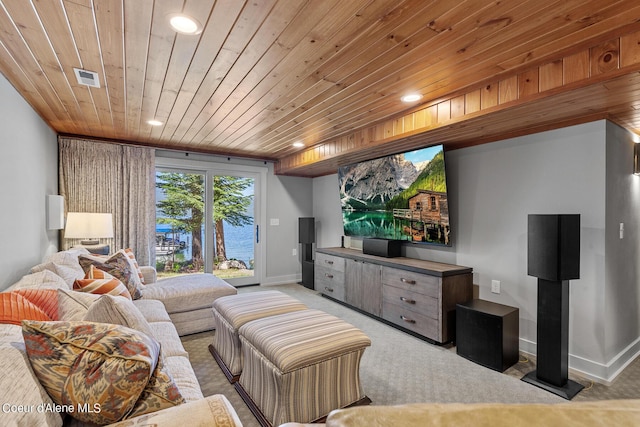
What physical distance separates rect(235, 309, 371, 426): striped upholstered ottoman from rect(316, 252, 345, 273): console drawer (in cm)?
222

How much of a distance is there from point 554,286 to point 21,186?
427 cm

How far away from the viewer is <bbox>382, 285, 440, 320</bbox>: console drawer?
9.85 feet

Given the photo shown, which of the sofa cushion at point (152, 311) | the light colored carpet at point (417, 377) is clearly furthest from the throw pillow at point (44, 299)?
the light colored carpet at point (417, 377)

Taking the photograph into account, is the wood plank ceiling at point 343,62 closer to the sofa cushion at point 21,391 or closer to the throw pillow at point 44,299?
the throw pillow at point 44,299

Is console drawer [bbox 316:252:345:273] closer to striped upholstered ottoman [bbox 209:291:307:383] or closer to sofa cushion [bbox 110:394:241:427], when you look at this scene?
striped upholstered ottoman [bbox 209:291:307:383]

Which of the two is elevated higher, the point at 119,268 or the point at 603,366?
the point at 119,268

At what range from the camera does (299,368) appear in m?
1.74

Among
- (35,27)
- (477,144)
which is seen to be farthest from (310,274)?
(35,27)

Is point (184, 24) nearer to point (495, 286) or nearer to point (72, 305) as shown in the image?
→ point (72, 305)

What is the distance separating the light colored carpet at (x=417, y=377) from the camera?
2.15 meters

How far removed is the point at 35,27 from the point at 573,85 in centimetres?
304

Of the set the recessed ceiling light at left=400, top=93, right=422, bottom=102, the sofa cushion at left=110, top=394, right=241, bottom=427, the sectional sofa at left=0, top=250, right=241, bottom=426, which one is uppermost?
the recessed ceiling light at left=400, top=93, right=422, bottom=102

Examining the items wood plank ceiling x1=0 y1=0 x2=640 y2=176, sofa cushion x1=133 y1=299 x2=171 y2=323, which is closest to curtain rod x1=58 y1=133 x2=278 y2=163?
wood plank ceiling x1=0 y1=0 x2=640 y2=176

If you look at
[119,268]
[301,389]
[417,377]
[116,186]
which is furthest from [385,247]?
[116,186]
